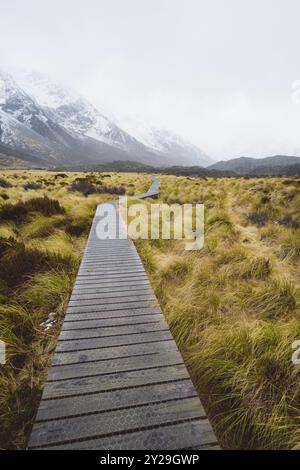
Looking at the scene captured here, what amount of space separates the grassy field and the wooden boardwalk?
0.33 meters

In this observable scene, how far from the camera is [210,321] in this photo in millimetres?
3641

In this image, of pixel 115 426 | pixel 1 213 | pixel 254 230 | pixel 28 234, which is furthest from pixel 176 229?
pixel 115 426

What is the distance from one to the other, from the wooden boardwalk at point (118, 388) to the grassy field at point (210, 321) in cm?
33

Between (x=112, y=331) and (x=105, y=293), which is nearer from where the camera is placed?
(x=112, y=331)

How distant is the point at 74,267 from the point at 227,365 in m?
3.71

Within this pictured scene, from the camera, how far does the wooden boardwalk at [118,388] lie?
187cm

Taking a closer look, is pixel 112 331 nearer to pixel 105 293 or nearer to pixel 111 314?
pixel 111 314

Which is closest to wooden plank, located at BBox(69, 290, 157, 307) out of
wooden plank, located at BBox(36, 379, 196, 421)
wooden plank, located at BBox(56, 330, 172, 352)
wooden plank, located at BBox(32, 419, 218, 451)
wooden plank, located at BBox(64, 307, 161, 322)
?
wooden plank, located at BBox(64, 307, 161, 322)

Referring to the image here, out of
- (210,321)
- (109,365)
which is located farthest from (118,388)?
(210,321)

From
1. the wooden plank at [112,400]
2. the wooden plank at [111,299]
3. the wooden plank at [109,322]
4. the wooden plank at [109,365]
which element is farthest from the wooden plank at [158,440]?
the wooden plank at [111,299]

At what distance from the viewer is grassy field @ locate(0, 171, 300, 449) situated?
89.7 inches

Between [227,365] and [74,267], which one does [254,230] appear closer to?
[74,267]

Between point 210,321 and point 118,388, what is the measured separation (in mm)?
1744

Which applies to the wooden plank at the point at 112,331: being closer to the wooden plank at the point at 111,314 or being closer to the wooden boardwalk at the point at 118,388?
the wooden boardwalk at the point at 118,388
